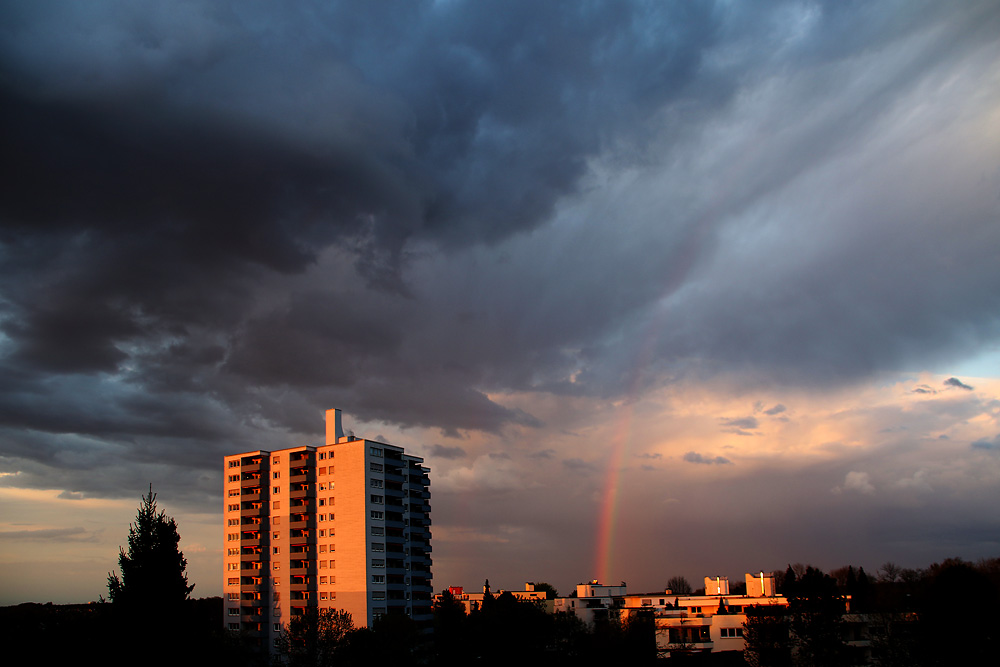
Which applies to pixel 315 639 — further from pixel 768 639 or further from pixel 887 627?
pixel 887 627

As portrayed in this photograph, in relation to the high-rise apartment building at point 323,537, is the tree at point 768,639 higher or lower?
lower

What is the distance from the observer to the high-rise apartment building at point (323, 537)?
4190 inches

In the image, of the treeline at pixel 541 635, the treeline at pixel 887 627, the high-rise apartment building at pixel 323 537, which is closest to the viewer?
the treeline at pixel 541 635

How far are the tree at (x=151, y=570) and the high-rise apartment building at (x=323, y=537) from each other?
7037 centimetres

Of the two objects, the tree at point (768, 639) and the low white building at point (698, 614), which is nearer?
the tree at point (768, 639)

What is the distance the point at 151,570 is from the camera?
36.8 metres

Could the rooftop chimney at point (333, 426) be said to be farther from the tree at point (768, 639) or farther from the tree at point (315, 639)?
the tree at point (768, 639)

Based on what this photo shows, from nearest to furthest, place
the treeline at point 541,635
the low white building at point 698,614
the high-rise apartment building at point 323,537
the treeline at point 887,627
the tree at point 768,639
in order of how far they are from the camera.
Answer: the treeline at point 541,635 < the treeline at point 887,627 < the tree at point 768,639 < the low white building at point 698,614 < the high-rise apartment building at point 323,537

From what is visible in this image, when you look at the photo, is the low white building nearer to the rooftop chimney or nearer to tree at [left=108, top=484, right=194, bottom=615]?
the rooftop chimney

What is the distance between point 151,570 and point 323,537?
7640cm

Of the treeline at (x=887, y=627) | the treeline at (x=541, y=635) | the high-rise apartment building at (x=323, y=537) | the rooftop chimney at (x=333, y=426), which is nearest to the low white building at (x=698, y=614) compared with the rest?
the treeline at (x=541, y=635)

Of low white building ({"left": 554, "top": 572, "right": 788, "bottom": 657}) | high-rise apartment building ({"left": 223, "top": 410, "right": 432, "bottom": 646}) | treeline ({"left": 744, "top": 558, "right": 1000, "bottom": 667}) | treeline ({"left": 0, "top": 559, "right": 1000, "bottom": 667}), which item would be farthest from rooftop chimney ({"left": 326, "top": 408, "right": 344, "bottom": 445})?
treeline ({"left": 744, "top": 558, "right": 1000, "bottom": 667})

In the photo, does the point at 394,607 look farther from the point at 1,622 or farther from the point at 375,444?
the point at 1,622

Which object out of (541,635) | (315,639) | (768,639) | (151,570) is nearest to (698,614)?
(768,639)
